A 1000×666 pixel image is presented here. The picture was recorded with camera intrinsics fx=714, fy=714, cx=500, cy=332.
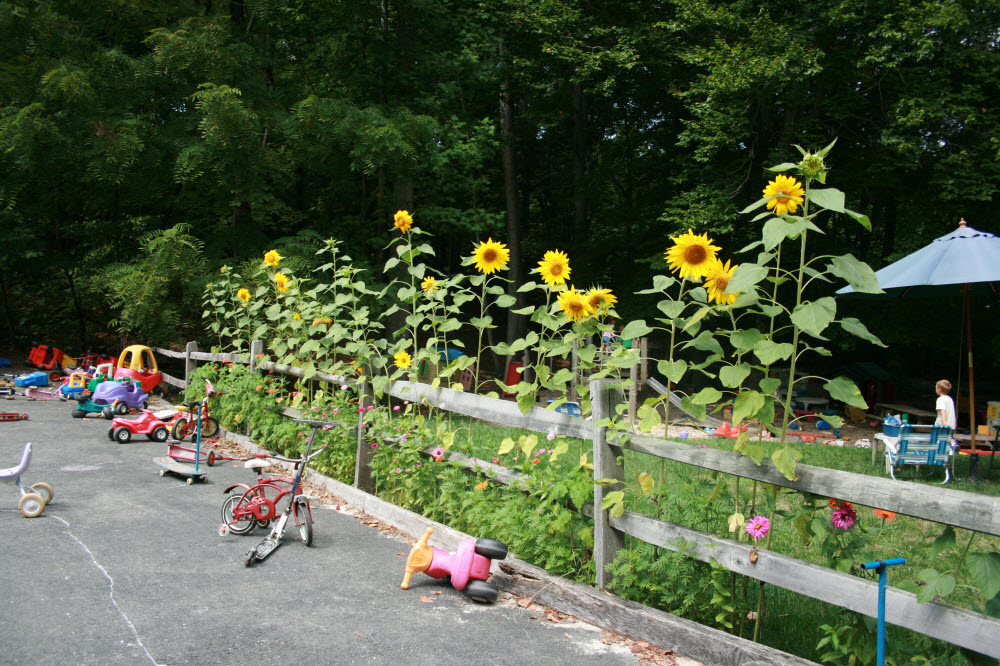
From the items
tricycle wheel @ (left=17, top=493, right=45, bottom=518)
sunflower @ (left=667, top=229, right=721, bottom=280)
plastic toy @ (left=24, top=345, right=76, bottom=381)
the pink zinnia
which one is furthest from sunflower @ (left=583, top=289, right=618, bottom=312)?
plastic toy @ (left=24, top=345, right=76, bottom=381)

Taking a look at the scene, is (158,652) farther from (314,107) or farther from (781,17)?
(781,17)

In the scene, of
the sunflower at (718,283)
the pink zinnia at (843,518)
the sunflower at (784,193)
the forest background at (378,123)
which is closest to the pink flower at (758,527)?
the pink zinnia at (843,518)

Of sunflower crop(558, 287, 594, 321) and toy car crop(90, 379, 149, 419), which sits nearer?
sunflower crop(558, 287, 594, 321)

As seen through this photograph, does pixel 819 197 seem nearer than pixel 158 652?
Yes

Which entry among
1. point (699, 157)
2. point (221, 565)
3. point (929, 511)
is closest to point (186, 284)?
point (221, 565)

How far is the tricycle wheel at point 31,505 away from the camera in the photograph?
16.7 feet

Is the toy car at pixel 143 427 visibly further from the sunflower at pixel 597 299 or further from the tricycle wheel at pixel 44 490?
the sunflower at pixel 597 299

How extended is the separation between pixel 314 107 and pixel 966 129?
12721mm

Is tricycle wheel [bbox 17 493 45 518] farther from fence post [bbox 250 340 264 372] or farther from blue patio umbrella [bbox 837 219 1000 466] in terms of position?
blue patio umbrella [bbox 837 219 1000 466]

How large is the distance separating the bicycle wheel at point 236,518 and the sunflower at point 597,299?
9.49 ft

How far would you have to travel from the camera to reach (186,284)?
1214 cm

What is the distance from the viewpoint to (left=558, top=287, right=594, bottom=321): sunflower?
380 centimetres

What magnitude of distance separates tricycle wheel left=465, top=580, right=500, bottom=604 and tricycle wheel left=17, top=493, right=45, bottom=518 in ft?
11.1

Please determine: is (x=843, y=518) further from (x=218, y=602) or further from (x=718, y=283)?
(x=218, y=602)
